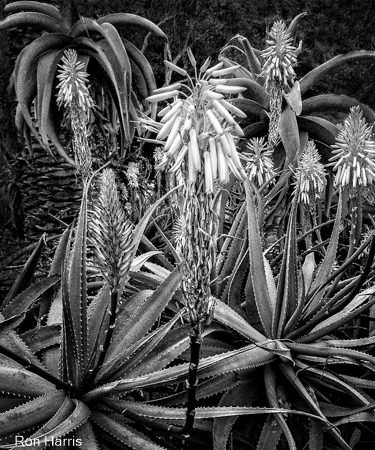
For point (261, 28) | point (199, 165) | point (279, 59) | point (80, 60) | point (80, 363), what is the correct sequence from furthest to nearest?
point (261, 28) < point (80, 60) < point (279, 59) < point (80, 363) < point (199, 165)

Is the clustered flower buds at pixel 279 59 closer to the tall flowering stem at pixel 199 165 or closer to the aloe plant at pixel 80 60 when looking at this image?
the aloe plant at pixel 80 60

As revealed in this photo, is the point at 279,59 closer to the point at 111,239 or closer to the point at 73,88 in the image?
the point at 73,88

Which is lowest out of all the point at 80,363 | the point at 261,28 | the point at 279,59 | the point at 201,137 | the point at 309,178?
the point at 80,363

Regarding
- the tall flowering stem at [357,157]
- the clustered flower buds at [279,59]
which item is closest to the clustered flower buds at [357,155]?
the tall flowering stem at [357,157]

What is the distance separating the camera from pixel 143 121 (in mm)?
757

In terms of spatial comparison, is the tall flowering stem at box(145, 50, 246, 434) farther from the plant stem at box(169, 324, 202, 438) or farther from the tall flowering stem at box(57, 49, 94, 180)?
the tall flowering stem at box(57, 49, 94, 180)

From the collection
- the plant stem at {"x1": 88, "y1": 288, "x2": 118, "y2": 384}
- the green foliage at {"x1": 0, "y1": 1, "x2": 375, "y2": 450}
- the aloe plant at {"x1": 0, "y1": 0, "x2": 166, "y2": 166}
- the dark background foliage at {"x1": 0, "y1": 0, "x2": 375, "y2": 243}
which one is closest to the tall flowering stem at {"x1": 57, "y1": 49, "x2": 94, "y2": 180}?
the aloe plant at {"x1": 0, "y1": 0, "x2": 166, "y2": 166}

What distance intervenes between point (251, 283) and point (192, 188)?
592 millimetres

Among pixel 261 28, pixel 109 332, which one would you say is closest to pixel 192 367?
pixel 109 332

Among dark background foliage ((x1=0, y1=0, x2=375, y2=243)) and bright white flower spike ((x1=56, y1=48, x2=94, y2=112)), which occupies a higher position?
dark background foliage ((x1=0, y1=0, x2=375, y2=243))

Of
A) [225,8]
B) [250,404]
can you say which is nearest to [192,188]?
[250,404]

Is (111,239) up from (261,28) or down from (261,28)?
down

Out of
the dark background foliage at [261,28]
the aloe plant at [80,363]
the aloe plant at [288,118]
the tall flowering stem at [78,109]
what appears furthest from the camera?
the dark background foliage at [261,28]

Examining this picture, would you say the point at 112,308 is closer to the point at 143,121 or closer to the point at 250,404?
the point at 143,121
